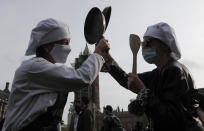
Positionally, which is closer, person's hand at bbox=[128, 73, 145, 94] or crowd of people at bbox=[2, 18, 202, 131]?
crowd of people at bbox=[2, 18, 202, 131]

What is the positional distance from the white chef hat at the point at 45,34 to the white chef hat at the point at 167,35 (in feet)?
3.36

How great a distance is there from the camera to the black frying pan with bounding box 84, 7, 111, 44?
2.75 metres

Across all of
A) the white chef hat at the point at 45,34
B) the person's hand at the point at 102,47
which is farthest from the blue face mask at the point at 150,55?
the white chef hat at the point at 45,34

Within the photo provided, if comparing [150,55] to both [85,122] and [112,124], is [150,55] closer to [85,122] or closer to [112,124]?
[85,122]

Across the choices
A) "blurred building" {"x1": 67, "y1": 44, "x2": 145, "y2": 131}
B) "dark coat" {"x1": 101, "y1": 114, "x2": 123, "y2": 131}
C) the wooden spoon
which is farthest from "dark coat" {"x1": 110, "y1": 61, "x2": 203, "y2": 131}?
"blurred building" {"x1": 67, "y1": 44, "x2": 145, "y2": 131}

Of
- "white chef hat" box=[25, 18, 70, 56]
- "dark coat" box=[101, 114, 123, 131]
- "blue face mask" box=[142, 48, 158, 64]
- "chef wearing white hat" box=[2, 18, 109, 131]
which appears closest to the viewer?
"chef wearing white hat" box=[2, 18, 109, 131]

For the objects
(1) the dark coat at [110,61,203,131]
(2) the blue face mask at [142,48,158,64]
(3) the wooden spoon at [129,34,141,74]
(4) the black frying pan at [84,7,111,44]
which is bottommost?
(1) the dark coat at [110,61,203,131]

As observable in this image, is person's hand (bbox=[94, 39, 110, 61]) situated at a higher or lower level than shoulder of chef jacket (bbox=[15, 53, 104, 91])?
higher

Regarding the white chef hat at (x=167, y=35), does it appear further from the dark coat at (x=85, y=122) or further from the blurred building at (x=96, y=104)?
the blurred building at (x=96, y=104)

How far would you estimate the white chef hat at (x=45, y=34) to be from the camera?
2.48m

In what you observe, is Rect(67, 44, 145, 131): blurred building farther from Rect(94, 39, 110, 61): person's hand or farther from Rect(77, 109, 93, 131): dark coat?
Rect(94, 39, 110, 61): person's hand

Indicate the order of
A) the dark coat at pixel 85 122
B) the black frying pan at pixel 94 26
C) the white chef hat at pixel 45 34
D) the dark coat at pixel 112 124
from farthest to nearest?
1. the dark coat at pixel 112 124
2. the dark coat at pixel 85 122
3. the black frying pan at pixel 94 26
4. the white chef hat at pixel 45 34

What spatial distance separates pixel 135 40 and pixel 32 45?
121 cm

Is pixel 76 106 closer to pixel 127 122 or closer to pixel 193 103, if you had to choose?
pixel 193 103
